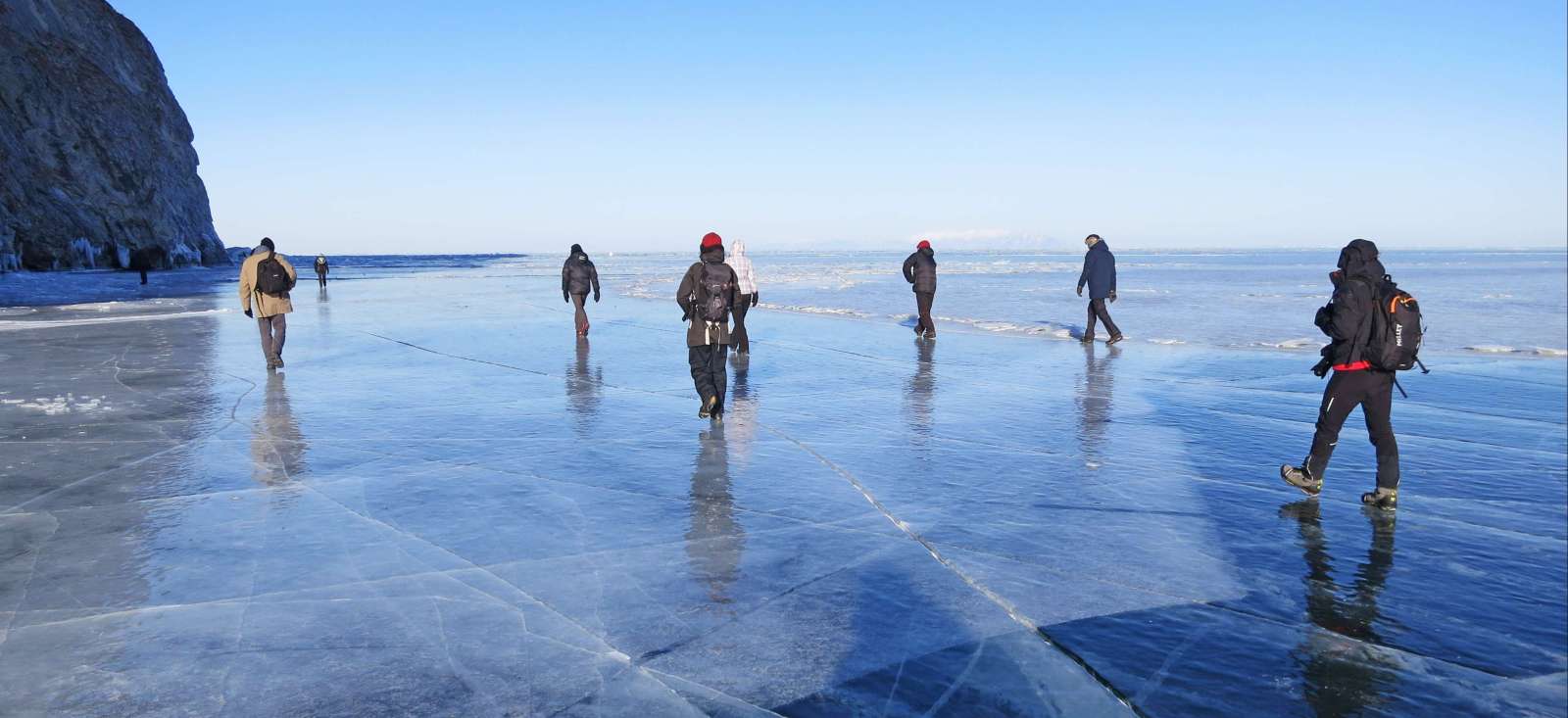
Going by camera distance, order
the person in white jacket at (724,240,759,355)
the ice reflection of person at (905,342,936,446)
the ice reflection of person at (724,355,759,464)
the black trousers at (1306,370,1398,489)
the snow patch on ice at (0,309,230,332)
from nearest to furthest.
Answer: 1. the black trousers at (1306,370,1398,489)
2. the ice reflection of person at (724,355,759,464)
3. the ice reflection of person at (905,342,936,446)
4. the person in white jacket at (724,240,759,355)
5. the snow patch on ice at (0,309,230,332)

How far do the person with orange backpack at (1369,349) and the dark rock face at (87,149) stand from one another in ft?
175

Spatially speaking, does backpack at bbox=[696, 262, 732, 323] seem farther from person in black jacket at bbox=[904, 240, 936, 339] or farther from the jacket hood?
person in black jacket at bbox=[904, 240, 936, 339]

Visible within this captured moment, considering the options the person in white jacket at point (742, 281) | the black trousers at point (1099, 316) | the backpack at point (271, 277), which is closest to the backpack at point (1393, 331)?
the person in white jacket at point (742, 281)

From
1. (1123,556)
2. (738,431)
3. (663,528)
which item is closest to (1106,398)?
(738,431)

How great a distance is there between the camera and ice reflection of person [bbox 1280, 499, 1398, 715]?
3689 mm

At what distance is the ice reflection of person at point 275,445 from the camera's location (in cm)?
698

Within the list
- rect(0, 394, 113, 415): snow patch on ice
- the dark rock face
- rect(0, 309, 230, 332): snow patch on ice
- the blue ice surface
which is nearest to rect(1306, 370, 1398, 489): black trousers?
the blue ice surface

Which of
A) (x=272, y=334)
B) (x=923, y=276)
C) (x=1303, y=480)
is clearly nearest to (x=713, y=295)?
(x=1303, y=480)

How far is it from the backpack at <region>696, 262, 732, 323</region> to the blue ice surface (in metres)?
1.09

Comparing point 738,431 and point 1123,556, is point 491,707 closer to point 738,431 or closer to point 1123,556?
point 1123,556

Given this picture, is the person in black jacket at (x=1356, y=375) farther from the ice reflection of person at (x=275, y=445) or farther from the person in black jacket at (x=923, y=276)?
the person in black jacket at (x=923, y=276)

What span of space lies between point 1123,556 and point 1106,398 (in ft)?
19.0

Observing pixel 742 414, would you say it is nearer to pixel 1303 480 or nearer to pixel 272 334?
pixel 1303 480

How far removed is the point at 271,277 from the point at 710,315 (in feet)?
23.7
